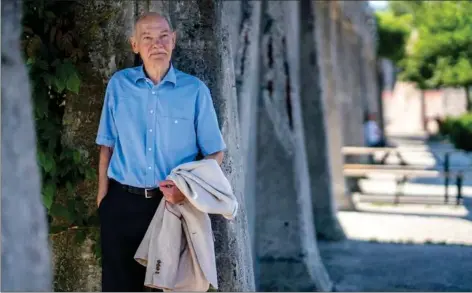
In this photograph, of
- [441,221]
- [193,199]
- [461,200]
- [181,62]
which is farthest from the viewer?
[461,200]

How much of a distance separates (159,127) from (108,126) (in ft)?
0.93

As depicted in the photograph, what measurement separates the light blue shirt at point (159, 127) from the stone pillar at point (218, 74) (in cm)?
71

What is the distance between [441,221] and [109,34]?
894 centimetres

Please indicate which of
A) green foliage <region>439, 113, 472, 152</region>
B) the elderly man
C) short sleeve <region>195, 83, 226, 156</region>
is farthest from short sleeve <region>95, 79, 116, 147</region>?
green foliage <region>439, 113, 472, 152</region>

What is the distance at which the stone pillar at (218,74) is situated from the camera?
4508mm

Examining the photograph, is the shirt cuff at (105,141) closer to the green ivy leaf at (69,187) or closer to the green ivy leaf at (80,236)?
the green ivy leaf at (69,187)

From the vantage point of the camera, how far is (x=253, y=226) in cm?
780

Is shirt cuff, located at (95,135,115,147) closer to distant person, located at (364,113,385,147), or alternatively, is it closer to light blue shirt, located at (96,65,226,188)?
light blue shirt, located at (96,65,226,188)

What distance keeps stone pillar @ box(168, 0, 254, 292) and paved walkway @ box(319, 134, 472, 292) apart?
3.55 m

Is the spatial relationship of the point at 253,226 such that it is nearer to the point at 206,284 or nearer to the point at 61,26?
the point at 61,26

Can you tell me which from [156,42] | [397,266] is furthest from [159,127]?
[397,266]

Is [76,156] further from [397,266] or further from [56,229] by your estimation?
[397,266]

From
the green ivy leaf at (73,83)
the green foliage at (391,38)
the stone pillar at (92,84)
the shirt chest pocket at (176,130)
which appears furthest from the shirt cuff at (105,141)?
the green foliage at (391,38)

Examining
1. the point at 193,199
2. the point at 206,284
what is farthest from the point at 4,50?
the point at 206,284
